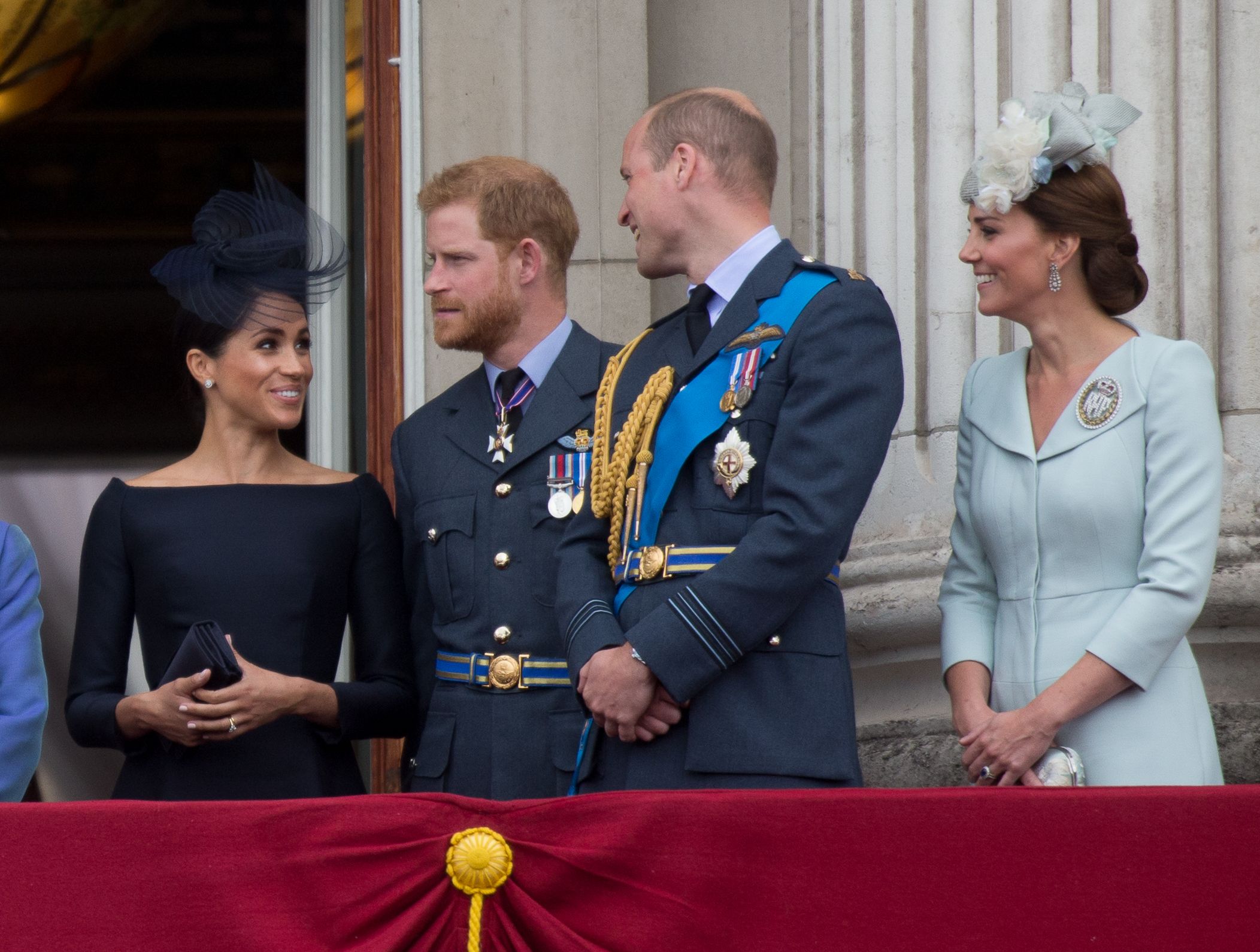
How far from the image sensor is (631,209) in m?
3.08

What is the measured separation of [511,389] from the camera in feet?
11.5

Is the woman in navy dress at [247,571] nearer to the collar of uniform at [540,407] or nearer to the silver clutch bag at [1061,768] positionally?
the collar of uniform at [540,407]

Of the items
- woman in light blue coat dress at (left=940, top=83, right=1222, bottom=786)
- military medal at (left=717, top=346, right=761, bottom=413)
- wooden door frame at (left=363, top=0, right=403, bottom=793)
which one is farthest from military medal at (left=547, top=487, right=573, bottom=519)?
wooden door frame at (left=363, top=0, right=403, bottom=793)

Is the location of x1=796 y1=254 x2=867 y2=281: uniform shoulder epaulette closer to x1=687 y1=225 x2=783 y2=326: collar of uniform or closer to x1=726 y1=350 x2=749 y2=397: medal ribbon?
x1=687 y1=225 x2=783 y2=326: collar of uniform

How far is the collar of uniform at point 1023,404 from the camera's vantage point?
2.77 meters

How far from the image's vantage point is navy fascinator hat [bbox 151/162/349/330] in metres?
3.40

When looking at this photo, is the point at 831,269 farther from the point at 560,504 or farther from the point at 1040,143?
the point at 560,504

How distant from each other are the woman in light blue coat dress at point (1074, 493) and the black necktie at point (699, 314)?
1.38ft

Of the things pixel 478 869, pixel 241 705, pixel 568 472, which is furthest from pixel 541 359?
pixel 478 869

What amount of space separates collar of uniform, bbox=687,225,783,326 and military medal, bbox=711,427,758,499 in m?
0.28

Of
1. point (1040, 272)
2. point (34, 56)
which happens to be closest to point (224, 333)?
point (1040, 272)

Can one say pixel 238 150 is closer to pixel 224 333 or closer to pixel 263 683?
pixel 224 333

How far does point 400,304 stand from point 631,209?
1615 mm

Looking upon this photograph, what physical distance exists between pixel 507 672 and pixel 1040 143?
1220mm
